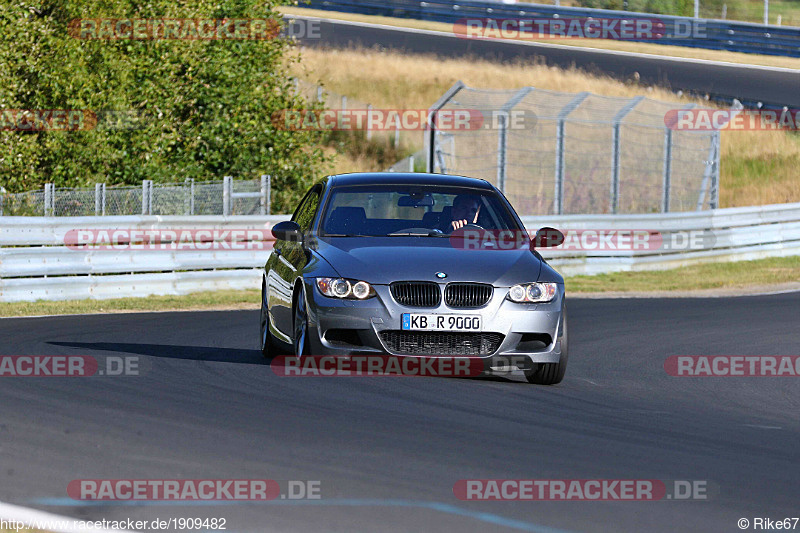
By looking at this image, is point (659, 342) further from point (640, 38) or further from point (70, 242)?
point (640, 38)

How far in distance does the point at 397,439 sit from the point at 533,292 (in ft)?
8.56

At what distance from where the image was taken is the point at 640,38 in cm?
4662

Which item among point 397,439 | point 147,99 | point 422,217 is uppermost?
point 422,217

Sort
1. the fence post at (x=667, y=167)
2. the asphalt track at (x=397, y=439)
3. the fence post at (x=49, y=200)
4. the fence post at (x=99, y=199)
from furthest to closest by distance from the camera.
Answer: the fence post at (x=667, y=167)
the fence post at (x=99, y=199)
the fence post at (x=49, y=200)
the asphalt track at (x=397, y=439)

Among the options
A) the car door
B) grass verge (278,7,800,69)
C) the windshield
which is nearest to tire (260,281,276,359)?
the car door

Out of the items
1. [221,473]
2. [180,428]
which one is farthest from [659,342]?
[221,473]

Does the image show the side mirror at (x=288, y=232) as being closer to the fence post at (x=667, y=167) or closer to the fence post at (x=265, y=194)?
the fence post at (x=265, y=194)

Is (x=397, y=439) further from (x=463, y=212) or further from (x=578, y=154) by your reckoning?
(x=578, y=154)

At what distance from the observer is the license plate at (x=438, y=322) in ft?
31.1

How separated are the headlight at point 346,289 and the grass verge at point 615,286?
23.2 ft

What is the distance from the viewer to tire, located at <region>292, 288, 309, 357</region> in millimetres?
9906

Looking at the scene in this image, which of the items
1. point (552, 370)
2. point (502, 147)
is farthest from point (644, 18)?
point (552, 370)

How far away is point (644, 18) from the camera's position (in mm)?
44625

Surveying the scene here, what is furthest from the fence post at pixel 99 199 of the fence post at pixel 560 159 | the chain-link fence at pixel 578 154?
the fence post at pixel 560 159
